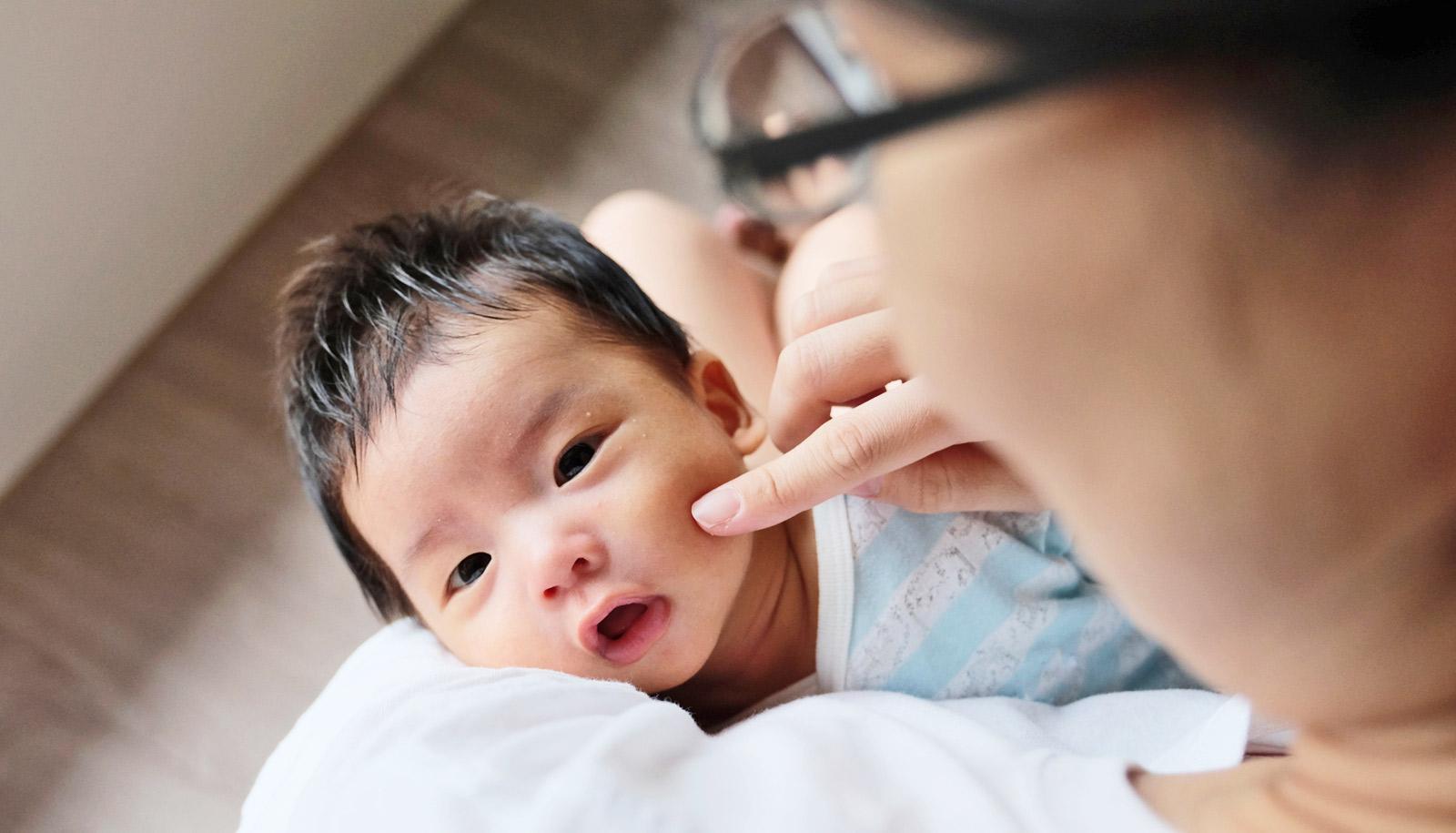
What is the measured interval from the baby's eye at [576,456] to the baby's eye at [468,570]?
0.08 metres

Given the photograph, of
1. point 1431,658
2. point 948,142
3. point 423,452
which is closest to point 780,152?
point 948,142

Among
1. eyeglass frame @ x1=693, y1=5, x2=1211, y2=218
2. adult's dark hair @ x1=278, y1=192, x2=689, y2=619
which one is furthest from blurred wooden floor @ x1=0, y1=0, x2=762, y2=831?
eyeglass frame @ x1=693, y1=5, x2=1211, y2=218

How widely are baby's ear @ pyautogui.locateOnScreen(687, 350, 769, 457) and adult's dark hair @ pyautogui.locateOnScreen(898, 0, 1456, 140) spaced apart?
1.91ft

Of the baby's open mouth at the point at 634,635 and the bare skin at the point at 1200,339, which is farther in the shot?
the baby's open mouth at the point at 634,635

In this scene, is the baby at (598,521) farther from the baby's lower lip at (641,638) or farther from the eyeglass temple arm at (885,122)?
the eyeglass temple arm at (885,122)

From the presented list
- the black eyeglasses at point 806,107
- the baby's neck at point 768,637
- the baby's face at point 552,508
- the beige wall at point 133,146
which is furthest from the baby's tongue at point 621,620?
the beige wall at point 133,146

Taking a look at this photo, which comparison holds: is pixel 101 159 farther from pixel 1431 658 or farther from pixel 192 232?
pixel 1431 658

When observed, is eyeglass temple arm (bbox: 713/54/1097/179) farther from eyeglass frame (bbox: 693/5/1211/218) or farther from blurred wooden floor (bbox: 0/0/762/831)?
blurred wooden floor (bbox: 0/0/762/831)

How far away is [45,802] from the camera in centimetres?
99

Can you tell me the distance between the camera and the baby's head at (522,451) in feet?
2.21

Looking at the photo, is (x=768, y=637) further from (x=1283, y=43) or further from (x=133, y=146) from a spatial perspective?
(x=133, y=146)

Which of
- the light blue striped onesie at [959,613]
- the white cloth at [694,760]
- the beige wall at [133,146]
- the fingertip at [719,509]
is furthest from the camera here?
the beige wall at [133,146]

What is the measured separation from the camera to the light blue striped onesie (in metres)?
0.76

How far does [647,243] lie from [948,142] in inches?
31.4
